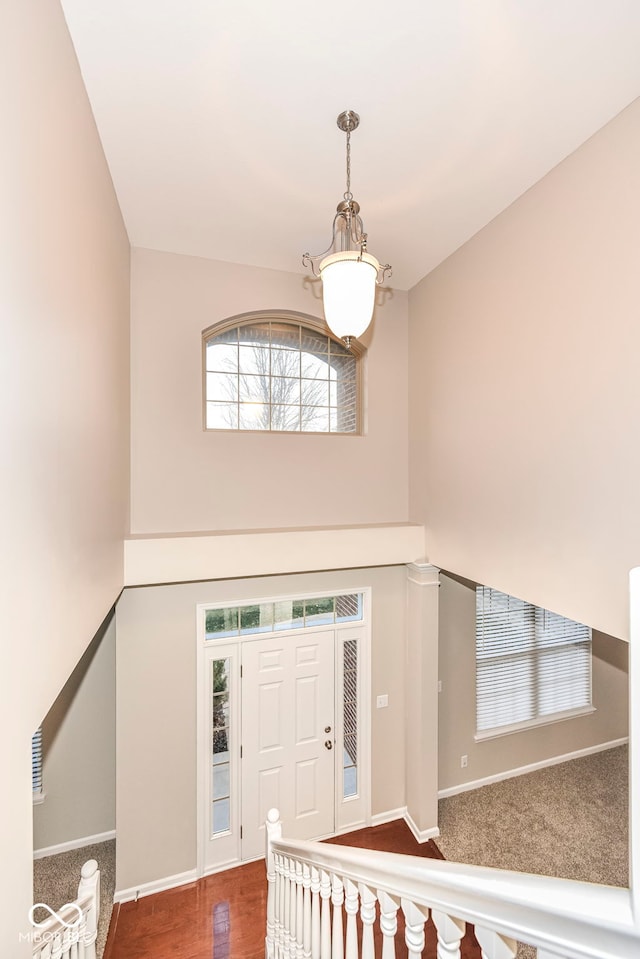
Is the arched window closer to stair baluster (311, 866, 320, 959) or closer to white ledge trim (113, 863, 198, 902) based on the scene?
stair baluster (311, 866, 320, 959)

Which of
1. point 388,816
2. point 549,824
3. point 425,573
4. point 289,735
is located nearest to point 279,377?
point 425,573

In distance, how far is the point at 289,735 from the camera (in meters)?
3.93

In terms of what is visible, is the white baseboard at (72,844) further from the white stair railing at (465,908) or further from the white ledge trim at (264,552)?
the white stair railing at (465,908)

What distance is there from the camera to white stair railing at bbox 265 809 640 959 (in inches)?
25.6

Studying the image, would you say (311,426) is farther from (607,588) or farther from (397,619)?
(607,588)

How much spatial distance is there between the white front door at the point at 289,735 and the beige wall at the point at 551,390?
5.24 ft

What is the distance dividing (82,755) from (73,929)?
9.26 ft

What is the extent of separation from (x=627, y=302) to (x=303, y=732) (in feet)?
13.1

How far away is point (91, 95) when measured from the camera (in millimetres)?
2088

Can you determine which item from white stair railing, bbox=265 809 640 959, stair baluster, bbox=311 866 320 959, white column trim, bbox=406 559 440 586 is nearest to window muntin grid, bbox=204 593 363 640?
white column trim, bbox=406 559 440 586

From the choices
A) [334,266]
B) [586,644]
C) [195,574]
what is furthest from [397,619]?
[334,266]

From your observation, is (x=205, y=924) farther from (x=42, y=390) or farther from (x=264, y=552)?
(x=42, y=390)

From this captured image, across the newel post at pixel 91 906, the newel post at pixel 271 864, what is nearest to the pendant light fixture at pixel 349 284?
the newel post at pixel 91 906

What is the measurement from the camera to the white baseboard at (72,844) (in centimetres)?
393
